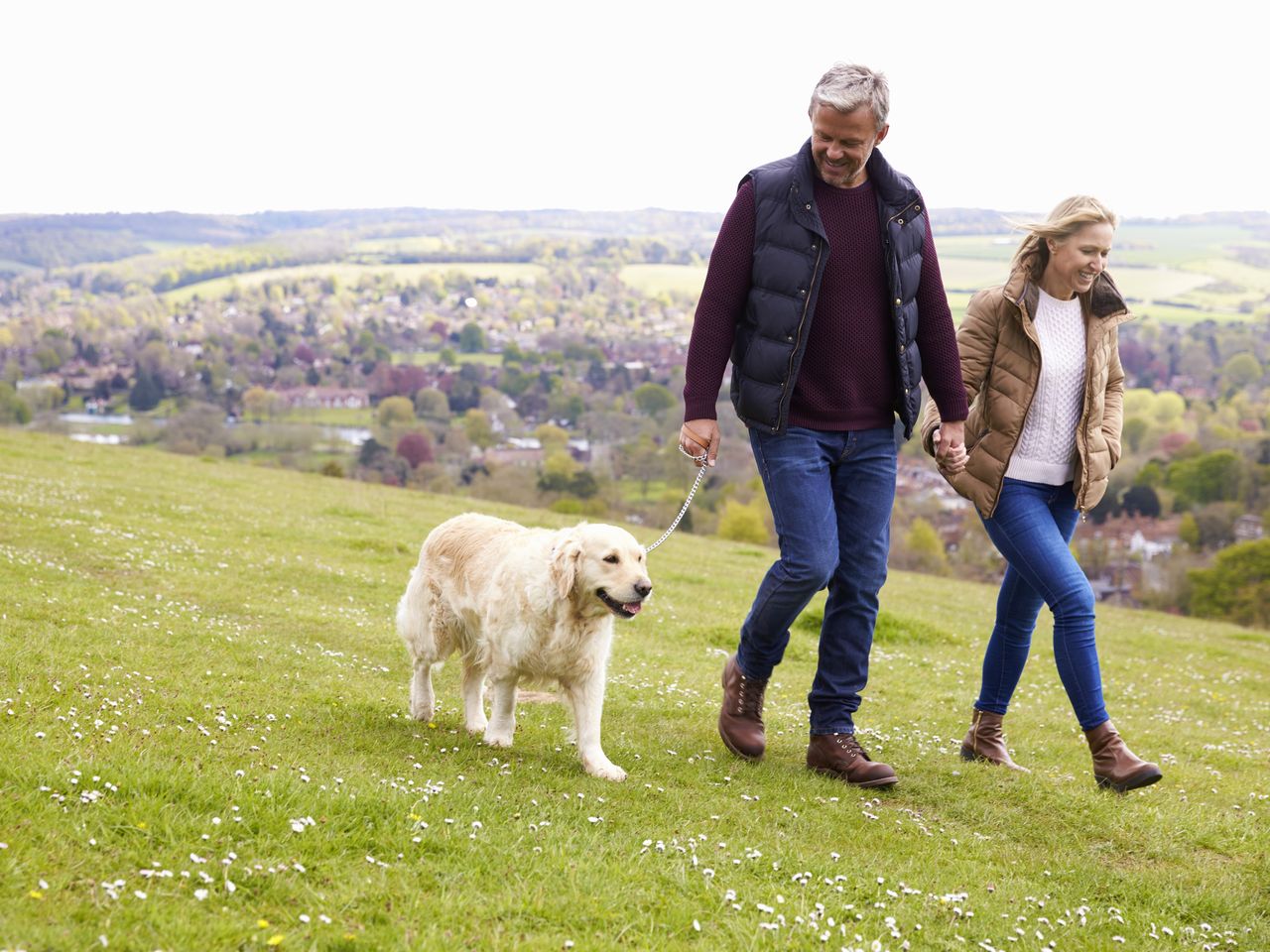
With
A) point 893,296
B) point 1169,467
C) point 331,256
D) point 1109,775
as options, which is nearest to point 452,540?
point 893,296

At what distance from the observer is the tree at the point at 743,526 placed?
53375 millimetres

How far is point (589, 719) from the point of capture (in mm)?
7184

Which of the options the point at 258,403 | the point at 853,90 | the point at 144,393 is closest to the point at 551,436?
the point at 258,403

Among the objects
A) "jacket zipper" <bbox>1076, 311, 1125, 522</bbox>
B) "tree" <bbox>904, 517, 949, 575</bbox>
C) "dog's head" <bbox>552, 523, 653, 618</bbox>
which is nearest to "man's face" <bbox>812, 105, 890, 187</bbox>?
"jacket zipper" <bbox>1076, 311, 1125, 522</bbox>

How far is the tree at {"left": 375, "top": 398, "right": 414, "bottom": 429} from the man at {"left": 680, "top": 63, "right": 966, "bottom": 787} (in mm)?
86844

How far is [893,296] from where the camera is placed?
6.92 meters

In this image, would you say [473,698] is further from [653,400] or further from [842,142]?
[653,400]

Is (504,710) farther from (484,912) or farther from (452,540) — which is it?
(484,912)

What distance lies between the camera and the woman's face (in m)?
7.42

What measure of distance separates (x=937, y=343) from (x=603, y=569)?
2696 mm

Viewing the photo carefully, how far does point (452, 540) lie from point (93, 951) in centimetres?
425

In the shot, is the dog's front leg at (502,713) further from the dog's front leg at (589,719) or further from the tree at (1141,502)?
the tree at (1141,502)

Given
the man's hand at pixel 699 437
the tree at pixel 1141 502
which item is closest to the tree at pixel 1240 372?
the tree at pixel 1141 502

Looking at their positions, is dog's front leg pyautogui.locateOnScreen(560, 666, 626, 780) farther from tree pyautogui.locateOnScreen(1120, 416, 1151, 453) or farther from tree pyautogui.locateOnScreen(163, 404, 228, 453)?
tree pyautogui.locateOnScreen(1120, 416, 1151, 453)
